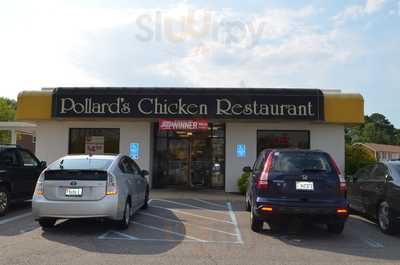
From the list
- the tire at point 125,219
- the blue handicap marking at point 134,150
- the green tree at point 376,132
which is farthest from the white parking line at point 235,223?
the green tree at point 376,132

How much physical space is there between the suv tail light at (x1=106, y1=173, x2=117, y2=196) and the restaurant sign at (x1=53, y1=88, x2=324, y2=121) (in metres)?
8.01

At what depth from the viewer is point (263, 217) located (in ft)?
29.2

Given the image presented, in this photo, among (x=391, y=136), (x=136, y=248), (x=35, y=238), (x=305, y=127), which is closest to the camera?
(x=136, y=248)

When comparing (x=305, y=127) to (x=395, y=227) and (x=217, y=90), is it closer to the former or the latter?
(x=217, y=90)

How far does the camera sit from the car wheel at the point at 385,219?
9.45 meters

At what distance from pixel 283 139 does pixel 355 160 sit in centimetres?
314

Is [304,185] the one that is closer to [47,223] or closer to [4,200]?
[47,223]

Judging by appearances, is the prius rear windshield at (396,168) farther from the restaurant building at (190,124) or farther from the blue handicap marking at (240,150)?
the blue handicap marking at (240,150)

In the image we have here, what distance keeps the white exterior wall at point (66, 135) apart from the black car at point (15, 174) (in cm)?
571

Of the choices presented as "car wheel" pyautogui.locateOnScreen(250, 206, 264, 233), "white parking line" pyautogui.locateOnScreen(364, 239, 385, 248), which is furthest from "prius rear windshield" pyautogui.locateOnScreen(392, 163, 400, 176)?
"car wheel" pyautogui.locateOnScreen(250, 206, 264, 233)

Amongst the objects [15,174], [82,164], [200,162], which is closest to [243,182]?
[200,162]

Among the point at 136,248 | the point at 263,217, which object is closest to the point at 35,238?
the point at 136,248

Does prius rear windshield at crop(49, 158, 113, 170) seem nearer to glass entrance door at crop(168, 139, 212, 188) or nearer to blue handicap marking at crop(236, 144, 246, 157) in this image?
blue handicap marking at crop(236, 144, 246, 157)

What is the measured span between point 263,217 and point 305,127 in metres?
9.84
